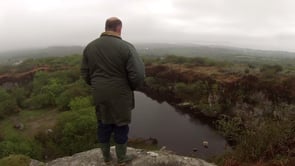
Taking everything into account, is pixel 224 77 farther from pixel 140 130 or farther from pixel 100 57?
pixel 100 57

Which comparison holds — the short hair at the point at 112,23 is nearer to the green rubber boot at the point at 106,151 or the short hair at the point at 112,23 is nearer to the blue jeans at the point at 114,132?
the blue jeans at the point at 114,132

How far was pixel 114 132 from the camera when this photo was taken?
4707 mm

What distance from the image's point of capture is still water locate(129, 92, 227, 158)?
27.2 metres

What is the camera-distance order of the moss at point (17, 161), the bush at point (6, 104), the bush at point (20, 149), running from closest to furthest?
1. the moss at point (17, 161)
2. the bush at point (20, 149)
3. the bush at point (6, 104)

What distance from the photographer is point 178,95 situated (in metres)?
44.9

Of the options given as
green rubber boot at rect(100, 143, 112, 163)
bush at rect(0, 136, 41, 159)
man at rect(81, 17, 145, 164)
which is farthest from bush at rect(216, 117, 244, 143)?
bush at rect(0, 136, 41, 159)

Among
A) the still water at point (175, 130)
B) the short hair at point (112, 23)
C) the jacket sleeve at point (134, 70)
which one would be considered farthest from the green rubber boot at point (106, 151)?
the still water at point (175, 130)

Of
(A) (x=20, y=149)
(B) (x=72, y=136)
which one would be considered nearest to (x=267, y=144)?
(A) (x=20, y=149)

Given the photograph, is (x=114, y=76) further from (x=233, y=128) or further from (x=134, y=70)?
(x=233, y=128)

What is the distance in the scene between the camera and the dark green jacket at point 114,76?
4.38 meters

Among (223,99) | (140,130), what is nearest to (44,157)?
(140,130)

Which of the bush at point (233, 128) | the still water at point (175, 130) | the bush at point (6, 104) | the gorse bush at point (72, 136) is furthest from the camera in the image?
the bush at point (6, 104)

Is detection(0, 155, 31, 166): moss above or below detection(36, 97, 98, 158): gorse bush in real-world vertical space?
above

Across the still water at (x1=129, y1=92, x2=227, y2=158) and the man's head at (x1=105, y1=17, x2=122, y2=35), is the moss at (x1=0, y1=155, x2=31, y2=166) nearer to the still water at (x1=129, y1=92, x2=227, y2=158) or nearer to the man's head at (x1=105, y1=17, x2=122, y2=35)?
the man's head at (x1=105, y1=17, x2=122, y2=35)
